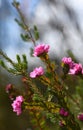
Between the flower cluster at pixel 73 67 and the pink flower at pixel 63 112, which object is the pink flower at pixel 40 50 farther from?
the pink flower at pixel 63 112

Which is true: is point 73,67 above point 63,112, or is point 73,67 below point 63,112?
above

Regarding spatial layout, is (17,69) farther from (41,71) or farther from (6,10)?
(6,10)

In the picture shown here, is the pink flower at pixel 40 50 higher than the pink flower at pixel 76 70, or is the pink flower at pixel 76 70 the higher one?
the pink flower at pixel 40 50

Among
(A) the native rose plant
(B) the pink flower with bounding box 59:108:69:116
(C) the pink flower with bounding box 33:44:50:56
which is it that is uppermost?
(C) the pink flower with bounding box 33:44:50:56

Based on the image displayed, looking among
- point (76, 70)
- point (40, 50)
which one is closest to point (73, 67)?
point (76, 70)

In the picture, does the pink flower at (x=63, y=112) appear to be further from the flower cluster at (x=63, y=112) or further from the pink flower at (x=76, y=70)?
the pink flower at (x=76, y=70)

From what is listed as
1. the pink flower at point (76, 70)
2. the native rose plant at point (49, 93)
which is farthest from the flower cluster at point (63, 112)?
the pink flower at point (76, 70)

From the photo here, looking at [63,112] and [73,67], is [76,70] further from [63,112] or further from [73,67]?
[63,112]

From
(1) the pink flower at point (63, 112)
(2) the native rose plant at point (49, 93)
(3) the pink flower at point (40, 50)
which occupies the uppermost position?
(3) the pink flower at point (40, 50)

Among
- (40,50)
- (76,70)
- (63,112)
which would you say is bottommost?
(63,112)

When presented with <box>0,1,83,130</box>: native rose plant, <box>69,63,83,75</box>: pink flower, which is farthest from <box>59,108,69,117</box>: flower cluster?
<box>69,63,83,75</box>: pink flower

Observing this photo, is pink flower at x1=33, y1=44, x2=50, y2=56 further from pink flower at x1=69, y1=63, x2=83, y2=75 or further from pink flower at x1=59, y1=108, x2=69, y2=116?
pink flower at x1=59, y1=108, x2=69, y2=116

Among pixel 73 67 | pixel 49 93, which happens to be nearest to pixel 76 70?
pixel 73 67
